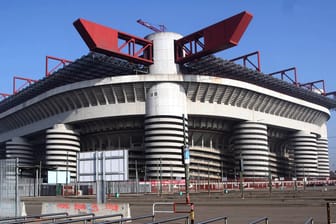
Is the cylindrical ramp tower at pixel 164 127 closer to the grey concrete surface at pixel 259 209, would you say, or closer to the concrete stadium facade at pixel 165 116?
the concrete stadium facade at pixel 165 116

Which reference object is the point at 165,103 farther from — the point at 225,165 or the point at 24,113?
the point at 24,113

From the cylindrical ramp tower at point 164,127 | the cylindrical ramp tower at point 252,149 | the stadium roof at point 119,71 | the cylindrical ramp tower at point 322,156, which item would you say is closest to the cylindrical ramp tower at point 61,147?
the stadium roof at point 119,71

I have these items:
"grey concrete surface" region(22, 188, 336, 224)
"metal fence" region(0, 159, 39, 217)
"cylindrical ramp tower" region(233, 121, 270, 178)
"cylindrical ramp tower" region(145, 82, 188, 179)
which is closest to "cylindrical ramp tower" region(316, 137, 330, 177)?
"cylindrical ramp tower" region(233, 121, 270, 178)

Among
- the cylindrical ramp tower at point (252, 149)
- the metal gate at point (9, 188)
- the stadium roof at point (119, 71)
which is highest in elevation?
the stadium roof at point (119, 71)

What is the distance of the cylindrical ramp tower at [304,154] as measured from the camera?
121 metres

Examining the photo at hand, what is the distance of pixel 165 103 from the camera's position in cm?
9462

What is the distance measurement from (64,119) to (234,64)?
3876 centimetres

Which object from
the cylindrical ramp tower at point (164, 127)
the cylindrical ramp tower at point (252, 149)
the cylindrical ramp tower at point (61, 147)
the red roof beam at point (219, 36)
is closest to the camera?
the red roof beam at point (219, 36)

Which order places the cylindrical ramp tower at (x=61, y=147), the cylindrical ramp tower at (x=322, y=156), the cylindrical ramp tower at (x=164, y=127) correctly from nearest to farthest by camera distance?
the cylindrical ramp tower at (x=164, y=127), the cylindrical ramp tower at (x=61, y=147), the cylindrical ramp tower at (x=322, y=156)

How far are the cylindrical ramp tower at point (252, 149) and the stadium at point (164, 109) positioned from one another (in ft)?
0.73

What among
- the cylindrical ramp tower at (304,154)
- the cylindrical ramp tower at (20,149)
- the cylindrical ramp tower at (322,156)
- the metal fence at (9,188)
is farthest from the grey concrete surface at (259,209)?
the cylindrical ramp tower at (322,156)

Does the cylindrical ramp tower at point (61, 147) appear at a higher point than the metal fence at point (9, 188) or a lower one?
higher

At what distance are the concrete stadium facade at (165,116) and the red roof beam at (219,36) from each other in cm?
443

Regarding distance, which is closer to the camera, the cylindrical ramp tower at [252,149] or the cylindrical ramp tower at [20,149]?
the cylindrical ramp tower at [252,149]
